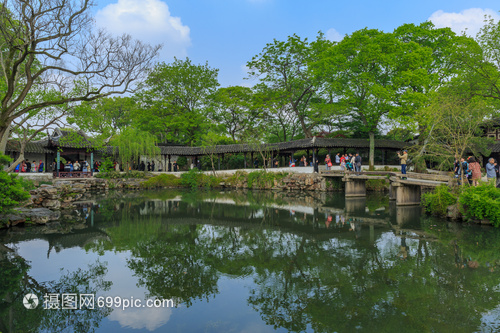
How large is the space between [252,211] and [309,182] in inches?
407

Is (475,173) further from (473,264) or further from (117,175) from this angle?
(117,175)

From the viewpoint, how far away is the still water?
491cm

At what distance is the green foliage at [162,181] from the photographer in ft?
95.4

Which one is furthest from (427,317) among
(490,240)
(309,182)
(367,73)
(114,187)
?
(114,187)

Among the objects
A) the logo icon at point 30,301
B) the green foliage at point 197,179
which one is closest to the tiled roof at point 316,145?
the green foliage at point 197,179

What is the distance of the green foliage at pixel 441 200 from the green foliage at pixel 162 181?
21708mm

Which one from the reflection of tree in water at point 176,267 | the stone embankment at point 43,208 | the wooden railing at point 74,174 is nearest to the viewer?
the reflection of tree in water at point 176,267

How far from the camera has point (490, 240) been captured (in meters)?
9.29

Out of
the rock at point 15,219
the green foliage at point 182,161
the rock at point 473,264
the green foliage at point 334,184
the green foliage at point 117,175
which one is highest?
the green foliage at point 182,161

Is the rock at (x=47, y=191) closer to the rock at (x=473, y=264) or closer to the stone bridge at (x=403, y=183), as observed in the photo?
the rock at (x=473, y=264)

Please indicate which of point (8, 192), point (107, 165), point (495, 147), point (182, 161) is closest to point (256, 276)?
point (8, 192)

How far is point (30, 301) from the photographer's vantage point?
18.4 feet

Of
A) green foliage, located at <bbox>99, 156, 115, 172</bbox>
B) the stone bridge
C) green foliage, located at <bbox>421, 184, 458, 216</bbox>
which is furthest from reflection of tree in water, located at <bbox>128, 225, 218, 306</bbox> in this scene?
green foliage, located at <bbox>99, 156, 115, 172</bbox>

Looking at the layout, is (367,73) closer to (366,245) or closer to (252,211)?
(252,211)
